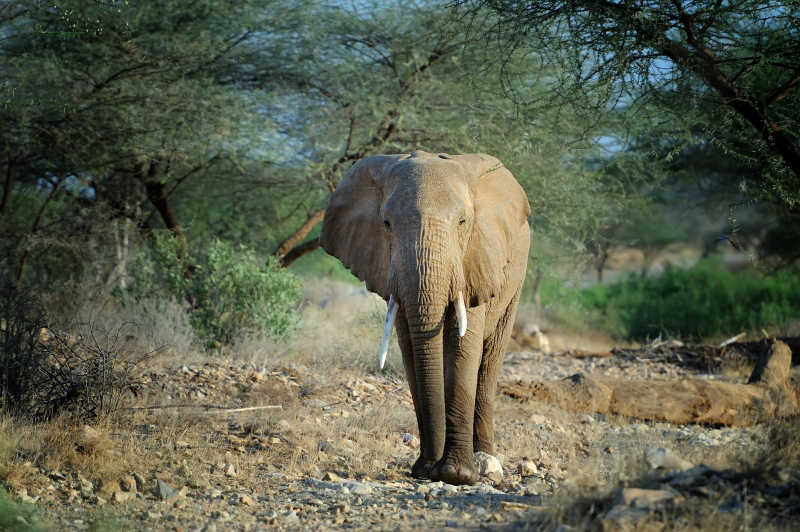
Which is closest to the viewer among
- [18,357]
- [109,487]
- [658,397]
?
[109,487]

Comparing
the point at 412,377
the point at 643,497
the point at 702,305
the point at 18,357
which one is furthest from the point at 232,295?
the point at 702,305

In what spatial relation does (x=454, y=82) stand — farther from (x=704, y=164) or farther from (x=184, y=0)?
(x=704, y=164)

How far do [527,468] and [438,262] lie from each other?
1.94 metres

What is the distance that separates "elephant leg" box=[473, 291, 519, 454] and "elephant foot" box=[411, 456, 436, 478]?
92 centimetres

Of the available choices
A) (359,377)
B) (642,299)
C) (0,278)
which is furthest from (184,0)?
(642,299)

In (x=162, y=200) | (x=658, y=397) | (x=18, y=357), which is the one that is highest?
(x=162, y=200)

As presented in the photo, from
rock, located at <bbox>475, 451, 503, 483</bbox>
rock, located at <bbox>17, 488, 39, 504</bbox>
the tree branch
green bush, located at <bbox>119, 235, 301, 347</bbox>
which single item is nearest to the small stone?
rock, located at <bbox>475, 451, 503, 483</bbox>

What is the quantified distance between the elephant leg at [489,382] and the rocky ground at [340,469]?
0.92ft

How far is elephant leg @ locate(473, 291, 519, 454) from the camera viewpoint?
20.7 ft

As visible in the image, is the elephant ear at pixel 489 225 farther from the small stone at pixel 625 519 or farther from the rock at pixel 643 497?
the small stone at pixel 625 519

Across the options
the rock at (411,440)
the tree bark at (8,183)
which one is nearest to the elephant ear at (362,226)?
the rock at (411,440)

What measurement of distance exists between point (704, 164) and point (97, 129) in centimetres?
1080

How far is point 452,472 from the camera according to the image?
5.32 m

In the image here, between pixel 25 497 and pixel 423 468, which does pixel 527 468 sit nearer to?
pixel 423 468
